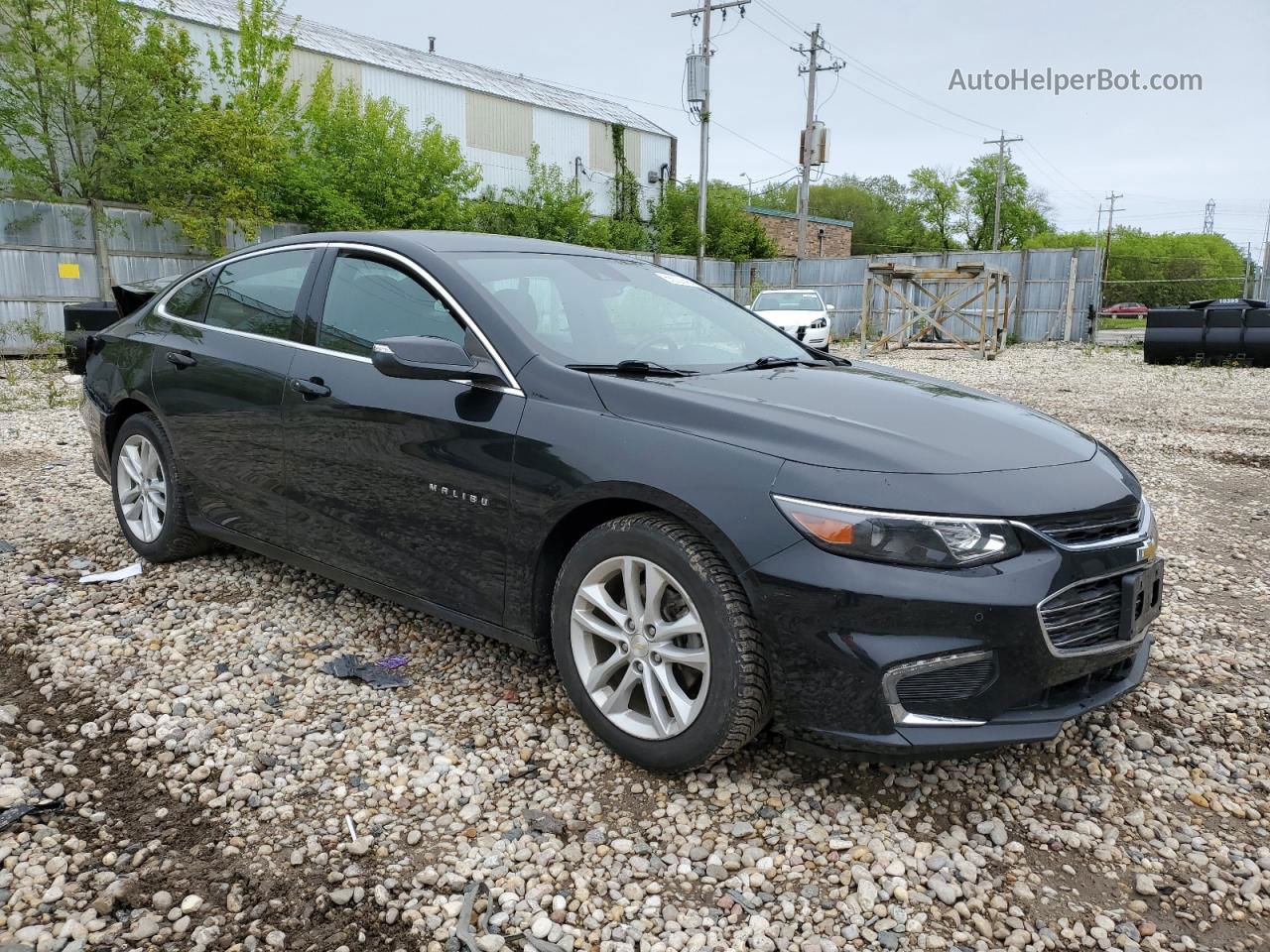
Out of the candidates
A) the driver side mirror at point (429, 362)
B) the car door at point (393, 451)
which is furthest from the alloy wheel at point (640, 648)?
the driver side mirror at point (429, 362)

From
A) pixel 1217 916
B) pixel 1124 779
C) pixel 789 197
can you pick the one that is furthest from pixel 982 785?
pixel 789 197

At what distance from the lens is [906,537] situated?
2248mm

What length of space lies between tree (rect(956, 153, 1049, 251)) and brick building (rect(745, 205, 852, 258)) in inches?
1030

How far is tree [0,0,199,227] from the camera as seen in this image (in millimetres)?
16719

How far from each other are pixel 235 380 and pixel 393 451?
1.07 metres

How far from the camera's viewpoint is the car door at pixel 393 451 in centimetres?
289

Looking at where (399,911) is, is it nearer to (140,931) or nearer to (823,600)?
(140,931)

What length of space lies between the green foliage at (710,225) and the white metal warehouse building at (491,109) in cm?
147

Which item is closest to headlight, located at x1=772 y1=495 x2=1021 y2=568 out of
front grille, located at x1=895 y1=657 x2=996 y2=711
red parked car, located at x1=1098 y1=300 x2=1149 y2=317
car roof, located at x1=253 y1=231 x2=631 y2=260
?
front grille, located at x1=895 y1=657 x2=996 y2=711

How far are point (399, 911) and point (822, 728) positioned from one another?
111 centimetres

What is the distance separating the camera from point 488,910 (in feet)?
6.97

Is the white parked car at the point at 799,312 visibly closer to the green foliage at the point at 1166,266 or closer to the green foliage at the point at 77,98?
the green foliage at the point at 77,98

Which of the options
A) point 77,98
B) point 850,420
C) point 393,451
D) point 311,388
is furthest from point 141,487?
point 77,98

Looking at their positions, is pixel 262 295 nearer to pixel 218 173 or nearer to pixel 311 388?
pixel 311 388
